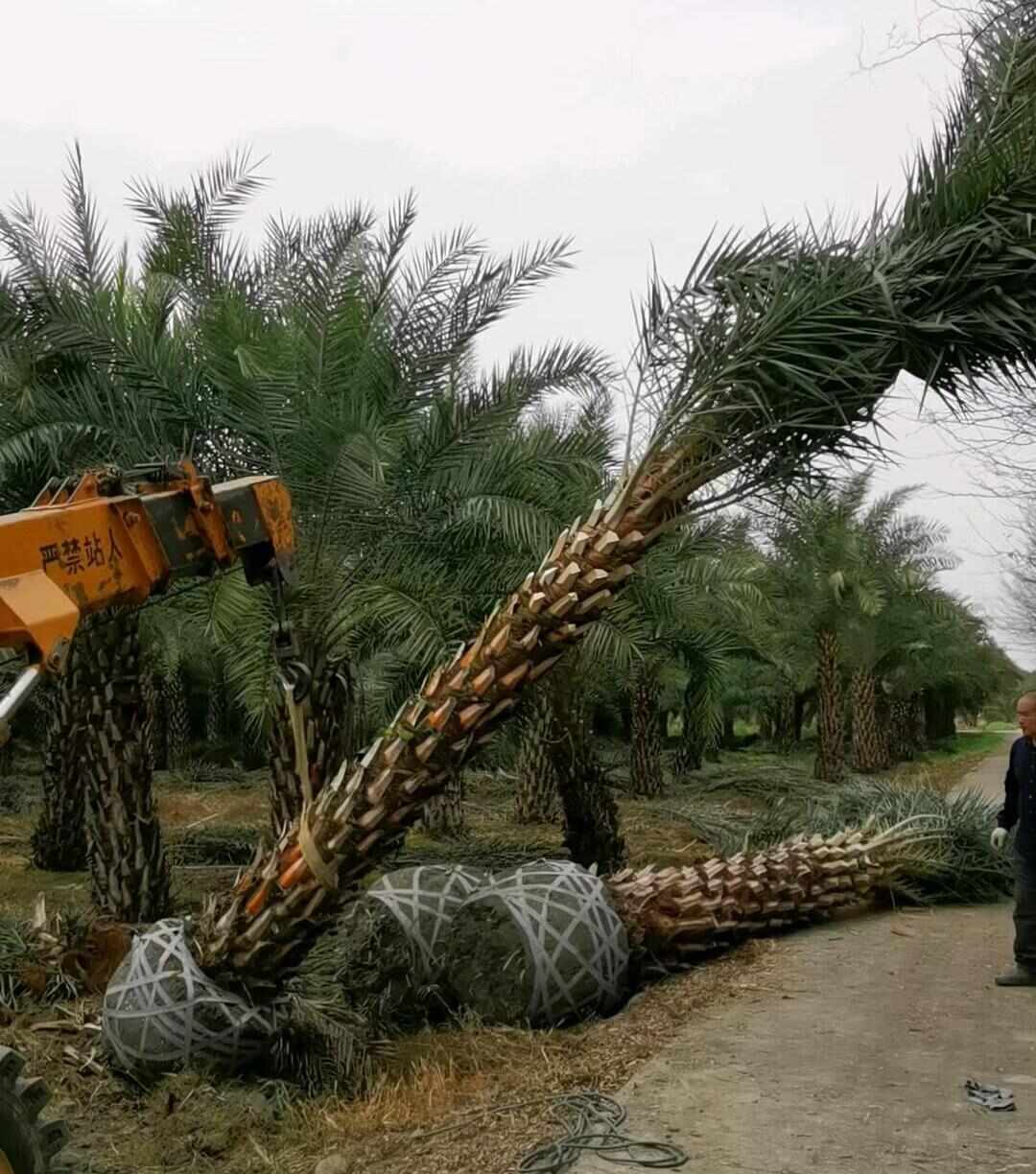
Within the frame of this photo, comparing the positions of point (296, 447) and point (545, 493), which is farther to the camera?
point (545, 493)

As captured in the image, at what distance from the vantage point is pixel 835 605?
31.1 meters

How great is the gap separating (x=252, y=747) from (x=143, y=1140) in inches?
1109

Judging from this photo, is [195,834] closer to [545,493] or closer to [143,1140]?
[545,493]

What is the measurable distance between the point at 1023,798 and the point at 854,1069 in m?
2.57

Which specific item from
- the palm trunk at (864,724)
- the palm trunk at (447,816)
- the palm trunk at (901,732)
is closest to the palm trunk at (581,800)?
the palm trunk at (447,816)

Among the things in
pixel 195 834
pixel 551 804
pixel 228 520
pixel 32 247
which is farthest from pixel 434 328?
pixel 551 804

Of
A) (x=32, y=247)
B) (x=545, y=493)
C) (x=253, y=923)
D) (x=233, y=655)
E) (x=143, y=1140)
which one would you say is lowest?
(x=143, y=1140)

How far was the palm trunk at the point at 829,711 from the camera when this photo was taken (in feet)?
101

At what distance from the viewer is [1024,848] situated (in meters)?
8.23

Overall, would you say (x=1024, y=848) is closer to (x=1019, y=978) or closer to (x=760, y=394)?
(x=1019, y=978)

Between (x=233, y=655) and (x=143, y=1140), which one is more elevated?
(x=233, y=655)

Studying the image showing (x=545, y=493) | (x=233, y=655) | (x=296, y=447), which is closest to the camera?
(x=296, y=447)

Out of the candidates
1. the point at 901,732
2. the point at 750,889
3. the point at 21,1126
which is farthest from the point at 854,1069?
the point at 901,732

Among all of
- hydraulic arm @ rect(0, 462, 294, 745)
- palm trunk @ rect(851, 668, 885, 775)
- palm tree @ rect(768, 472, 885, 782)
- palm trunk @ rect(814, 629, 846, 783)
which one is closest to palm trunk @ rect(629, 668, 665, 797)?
palm tree @ rect(768, 472, 885, 782)
